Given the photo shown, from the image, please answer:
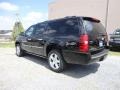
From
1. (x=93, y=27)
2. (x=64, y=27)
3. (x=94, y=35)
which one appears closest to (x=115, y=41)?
(x=93, y=27)

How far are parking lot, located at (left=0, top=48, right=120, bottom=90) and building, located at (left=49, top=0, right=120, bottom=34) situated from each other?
9.36m

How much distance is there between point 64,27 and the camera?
5285 millimetres

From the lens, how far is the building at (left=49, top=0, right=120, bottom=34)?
1450 centimetres

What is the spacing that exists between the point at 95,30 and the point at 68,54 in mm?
1204

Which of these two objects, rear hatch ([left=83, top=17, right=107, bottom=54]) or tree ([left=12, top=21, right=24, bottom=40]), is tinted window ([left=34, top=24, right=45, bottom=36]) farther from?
tree ([left=12, top=21, right=24, bottom=40])

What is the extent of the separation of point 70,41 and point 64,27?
2.35 ft

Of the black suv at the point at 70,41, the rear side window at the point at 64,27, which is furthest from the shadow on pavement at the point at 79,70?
the rear side window at the point at 64,27

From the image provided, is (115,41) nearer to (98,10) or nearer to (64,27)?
(64,27)

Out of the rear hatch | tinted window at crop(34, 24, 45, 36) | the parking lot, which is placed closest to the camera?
the parking lot

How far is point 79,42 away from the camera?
4.54m

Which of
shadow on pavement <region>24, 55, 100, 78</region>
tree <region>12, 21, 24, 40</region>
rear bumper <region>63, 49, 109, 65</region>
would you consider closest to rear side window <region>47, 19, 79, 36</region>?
rear bumper <region>63, 49, 109, 65</region>

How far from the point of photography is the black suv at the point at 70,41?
15.0ft

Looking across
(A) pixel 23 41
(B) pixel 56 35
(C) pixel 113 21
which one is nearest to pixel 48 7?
(C) pixel 113 21

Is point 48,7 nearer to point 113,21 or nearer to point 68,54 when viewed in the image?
point 113,21
